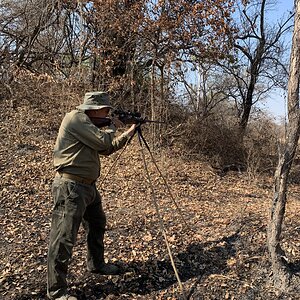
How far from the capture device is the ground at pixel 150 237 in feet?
12.9

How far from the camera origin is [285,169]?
383 centimetres

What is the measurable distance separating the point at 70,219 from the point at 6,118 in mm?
7644

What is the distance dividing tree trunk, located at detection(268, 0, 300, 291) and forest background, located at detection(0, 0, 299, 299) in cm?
492

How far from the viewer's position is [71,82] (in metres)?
Answer: 10.5

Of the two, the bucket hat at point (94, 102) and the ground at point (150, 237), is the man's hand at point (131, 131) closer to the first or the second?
the bucket hat at point (94, 102)

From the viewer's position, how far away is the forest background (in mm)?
9359

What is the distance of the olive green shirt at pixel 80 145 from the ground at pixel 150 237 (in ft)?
3.00

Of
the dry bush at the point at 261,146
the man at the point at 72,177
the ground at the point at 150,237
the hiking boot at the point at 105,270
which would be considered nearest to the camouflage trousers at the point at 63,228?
the man at the point at 72,177

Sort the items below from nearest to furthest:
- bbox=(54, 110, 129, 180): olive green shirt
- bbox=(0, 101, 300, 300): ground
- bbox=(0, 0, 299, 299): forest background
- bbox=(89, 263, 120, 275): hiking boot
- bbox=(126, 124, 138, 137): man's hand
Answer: bbox=(54, 110, 129, 180): olive green shirt < bbox=(126, 124, 138, 137): man's hand < bbox=(0, 101, 300, 300): ground < bbox=(89, 263, 120, 275): hiking boot < bbox=(0, 0, 299, 299): forest background

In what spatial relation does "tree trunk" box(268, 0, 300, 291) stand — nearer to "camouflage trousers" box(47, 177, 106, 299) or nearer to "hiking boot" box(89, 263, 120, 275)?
"hiking boot" box(89, 263, 120, 275)

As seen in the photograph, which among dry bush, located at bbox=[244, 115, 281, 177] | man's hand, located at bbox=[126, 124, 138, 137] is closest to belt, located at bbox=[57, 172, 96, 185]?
man's hand, located at bbox=[126, 124, 138, 137]

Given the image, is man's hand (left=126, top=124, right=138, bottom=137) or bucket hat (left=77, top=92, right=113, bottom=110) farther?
man's hand (left=126, top=124, right=138, bottom=137)

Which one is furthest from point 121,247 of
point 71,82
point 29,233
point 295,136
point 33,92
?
point 33,92

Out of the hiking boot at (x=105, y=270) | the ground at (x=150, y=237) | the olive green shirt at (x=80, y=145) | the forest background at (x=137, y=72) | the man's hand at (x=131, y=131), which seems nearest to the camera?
the olive green shirt at (x=80, y=145)
